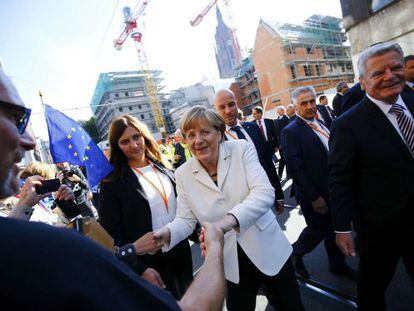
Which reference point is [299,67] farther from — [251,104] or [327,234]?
[327,234]

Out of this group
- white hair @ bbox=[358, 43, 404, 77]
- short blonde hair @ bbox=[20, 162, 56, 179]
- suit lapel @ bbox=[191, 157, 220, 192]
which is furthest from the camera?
short blonde hair @ bbox=[20, 162, 56, 179]

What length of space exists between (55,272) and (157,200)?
1.84m

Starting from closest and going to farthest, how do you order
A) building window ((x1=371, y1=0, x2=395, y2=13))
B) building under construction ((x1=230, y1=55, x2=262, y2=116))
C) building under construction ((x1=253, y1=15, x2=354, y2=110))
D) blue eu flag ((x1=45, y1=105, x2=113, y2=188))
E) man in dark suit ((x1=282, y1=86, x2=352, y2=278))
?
man in dark suit ((x1=282, y1=86, x2=352, y2=278))
blue eu flag ((x1=45, y1=105, x2=113, y2=188))
building window ((x1=371, y1=0, x2=395, y2=13))
building under construction ((x1=253, y1=15, x2=354, y2=110))
building under construction ((x1=230, y1=55, x2=262, y2=116))

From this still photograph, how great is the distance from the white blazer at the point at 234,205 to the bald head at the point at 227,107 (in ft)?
5.62

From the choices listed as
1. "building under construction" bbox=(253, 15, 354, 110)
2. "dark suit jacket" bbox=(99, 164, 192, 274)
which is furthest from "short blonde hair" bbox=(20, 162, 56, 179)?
"building under construction" bbox=(253, 15, 354, 110)

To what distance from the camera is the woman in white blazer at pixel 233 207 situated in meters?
1.81

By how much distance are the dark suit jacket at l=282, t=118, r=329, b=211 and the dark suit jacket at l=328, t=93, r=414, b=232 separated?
97 cm

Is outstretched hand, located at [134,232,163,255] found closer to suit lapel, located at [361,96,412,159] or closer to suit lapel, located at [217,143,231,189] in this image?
suit lapel, located at [217,143,231,189]

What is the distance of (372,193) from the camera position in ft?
6.42

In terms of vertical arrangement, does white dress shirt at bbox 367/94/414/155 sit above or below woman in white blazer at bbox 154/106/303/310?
above

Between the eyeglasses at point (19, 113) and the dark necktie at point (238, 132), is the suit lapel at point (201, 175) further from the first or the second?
the dark necktie at point (238, 132)

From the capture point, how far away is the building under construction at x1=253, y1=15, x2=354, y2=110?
40.8 m

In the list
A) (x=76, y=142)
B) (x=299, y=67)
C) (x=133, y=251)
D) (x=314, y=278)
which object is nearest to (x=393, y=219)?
(x=314, y=278)

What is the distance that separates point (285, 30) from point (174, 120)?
3149 centimetres
